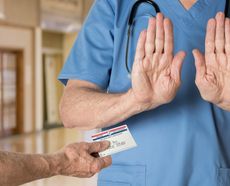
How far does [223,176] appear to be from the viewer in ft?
3.75

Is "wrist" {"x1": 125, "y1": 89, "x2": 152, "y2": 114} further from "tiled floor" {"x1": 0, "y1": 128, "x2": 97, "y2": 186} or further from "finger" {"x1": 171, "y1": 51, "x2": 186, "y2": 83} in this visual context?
"tiled floor" {"x1": 0, "y1": 128, "x2": 97, "y2": 186}

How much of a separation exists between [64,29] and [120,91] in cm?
905

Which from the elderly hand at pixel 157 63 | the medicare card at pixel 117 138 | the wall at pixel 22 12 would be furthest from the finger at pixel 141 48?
the wall at pixel 22 12

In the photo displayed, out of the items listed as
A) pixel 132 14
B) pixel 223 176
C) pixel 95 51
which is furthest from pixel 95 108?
pixel 223 176

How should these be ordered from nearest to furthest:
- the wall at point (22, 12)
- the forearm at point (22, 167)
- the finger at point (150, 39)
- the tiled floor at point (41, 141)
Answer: the forearm at point (22, 167)
the finger at point (150, 39)
the tiled floor at point (41, 141)
the wall at point (22, 12)

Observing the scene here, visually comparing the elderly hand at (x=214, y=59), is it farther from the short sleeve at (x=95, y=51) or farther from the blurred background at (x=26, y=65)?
the blurred background at (x=26, y=65)

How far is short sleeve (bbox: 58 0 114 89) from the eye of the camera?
121 centimetres

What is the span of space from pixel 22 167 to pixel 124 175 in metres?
0.37

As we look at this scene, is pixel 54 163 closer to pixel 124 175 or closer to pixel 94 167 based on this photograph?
pixel 94 167

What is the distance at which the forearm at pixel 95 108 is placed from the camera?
104 cm

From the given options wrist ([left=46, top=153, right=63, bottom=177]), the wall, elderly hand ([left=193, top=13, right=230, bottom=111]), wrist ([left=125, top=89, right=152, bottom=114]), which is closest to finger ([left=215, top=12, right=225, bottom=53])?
elderly hand ([left=193, top=13, right=230, bottom=111])

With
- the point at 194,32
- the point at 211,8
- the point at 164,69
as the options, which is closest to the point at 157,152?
the point at 164,69

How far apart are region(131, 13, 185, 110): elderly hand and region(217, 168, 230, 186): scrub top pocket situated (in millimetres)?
314

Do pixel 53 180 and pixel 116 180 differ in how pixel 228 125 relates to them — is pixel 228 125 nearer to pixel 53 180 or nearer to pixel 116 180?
pixel 116 180
